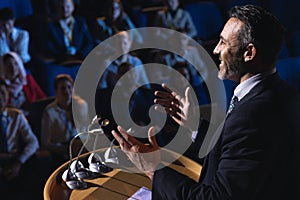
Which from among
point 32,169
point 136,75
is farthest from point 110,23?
point 32,169

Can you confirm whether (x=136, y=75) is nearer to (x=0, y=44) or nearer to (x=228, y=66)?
(x=0, y=44)

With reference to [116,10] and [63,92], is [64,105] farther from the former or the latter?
[116,10]

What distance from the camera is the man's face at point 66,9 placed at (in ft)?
10.1

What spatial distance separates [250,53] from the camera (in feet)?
3.85

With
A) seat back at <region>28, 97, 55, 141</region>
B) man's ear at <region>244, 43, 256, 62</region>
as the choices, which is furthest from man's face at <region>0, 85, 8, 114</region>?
man's ear at <region>244, 43, 256, 62</region>

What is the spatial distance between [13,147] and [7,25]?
0.85 meters

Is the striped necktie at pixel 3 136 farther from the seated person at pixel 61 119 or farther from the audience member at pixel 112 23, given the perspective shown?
the audience member at pixel 112 23

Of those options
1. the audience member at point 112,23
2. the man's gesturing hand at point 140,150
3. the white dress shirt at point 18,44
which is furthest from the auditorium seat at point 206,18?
the man's gesturing hand at point 140,150

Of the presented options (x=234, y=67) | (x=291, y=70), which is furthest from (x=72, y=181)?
(x=291, y=70)

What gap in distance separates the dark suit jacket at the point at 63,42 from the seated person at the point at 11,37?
0.17 meters

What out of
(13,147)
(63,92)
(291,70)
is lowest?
(13,147)

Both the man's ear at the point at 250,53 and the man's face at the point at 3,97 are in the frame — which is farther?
the man's face at the point at 3,97

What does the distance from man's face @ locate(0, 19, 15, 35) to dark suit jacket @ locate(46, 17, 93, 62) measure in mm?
266

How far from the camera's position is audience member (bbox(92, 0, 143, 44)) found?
3.26 metres
